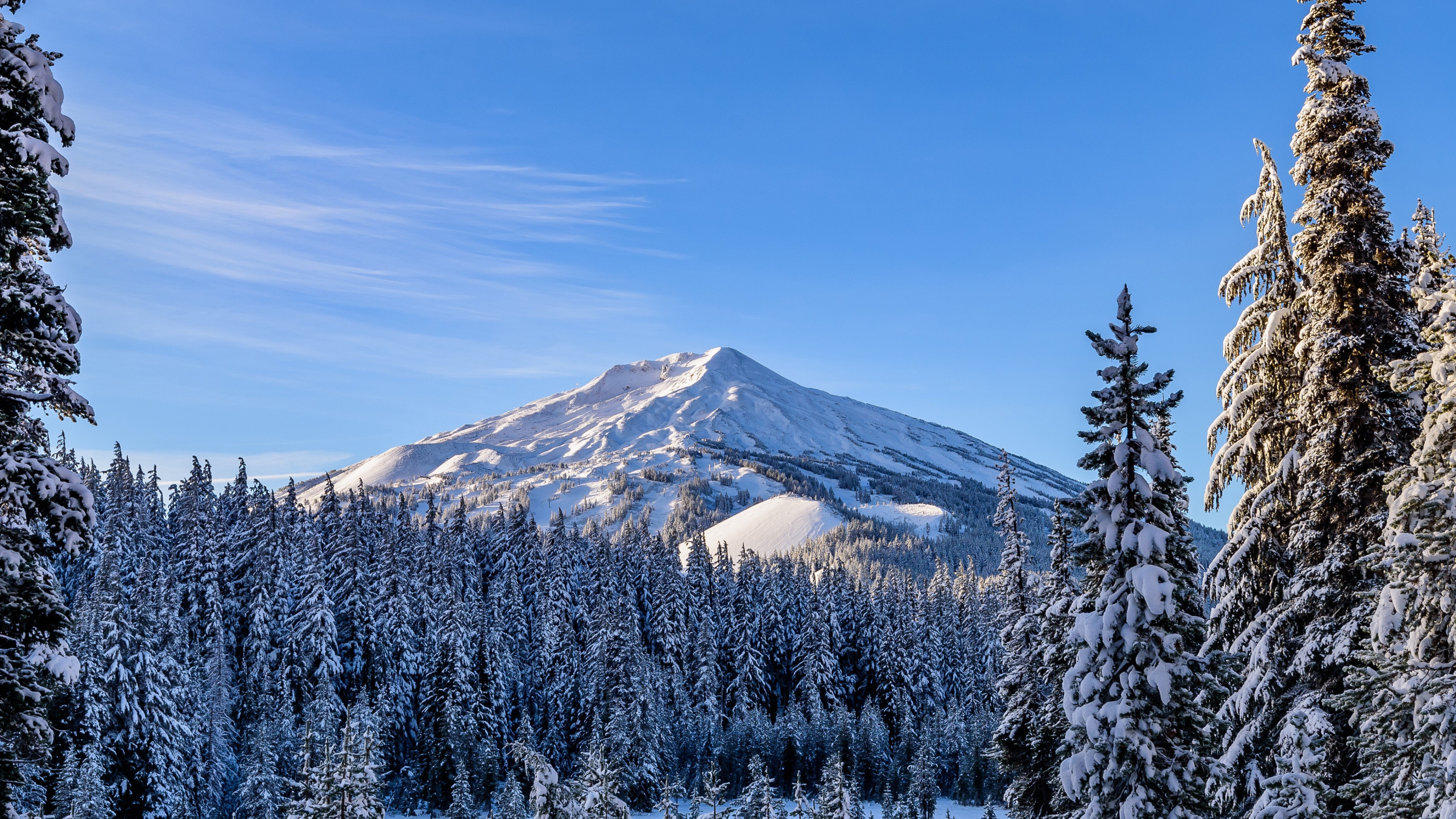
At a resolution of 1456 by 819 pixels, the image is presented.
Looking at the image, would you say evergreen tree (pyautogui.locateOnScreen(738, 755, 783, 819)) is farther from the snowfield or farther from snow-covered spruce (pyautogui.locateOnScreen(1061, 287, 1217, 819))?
the snowfield

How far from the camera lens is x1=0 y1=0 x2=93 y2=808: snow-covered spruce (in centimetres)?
1040

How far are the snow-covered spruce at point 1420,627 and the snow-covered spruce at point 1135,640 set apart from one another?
2201 millimetres

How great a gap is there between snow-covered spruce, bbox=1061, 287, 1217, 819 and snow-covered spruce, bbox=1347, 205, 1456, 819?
2201mm

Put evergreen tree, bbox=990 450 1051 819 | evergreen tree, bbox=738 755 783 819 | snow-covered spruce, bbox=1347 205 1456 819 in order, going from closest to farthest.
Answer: snow-covered spruce, bbox=1347 205 1456 819 < evergreen tree, bbox=990 450 1051 819 < evergreen tree, bbox=738 755 783 819

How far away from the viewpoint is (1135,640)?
1406cm

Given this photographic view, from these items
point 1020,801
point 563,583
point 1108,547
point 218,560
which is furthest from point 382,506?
point 1108,547

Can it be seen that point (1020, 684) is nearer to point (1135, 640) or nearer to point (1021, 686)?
point (1021, 686)

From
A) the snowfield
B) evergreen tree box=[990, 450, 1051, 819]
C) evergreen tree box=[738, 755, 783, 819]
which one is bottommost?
the snowfield

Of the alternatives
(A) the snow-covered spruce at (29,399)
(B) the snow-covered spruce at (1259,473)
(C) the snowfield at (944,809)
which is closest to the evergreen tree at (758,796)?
(B) the snow-covered spruce at (1259,473)

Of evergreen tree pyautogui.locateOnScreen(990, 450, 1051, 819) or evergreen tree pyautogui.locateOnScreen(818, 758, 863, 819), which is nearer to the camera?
evergreen tree pyautogui.locateOnScreen(990, 450, 1051, 819)

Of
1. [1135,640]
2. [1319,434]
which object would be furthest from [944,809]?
[1135,640]

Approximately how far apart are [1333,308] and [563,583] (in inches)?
2975

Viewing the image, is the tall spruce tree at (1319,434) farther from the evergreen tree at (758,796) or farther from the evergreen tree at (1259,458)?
the evergreen tree at (758,796)

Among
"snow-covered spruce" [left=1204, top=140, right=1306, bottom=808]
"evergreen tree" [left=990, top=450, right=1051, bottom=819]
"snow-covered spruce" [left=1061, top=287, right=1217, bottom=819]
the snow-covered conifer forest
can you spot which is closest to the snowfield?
the snow-covered conifer forest
